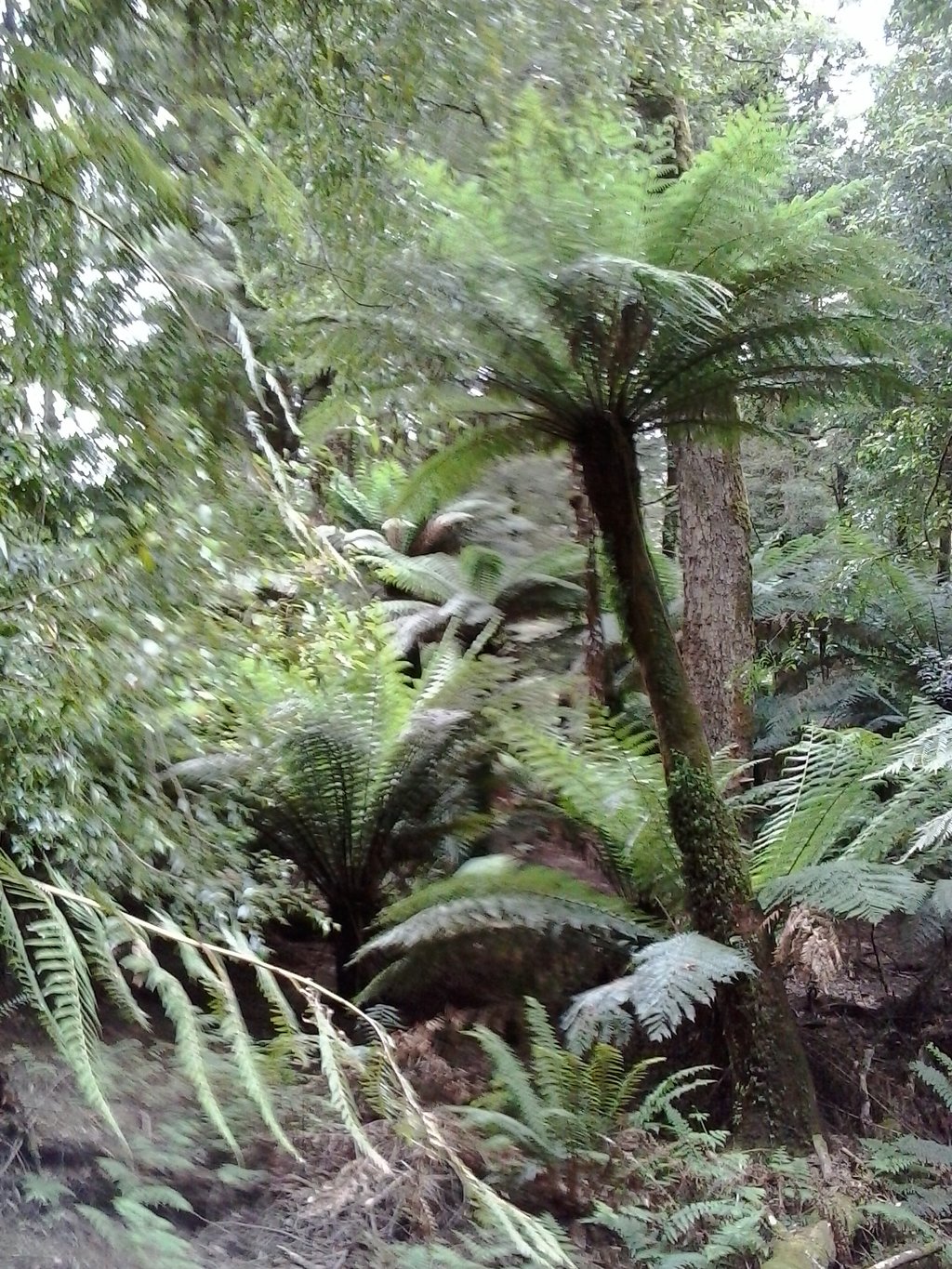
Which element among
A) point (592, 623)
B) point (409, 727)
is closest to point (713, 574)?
point (592, 623)

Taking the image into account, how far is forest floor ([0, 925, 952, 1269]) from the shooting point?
145cm

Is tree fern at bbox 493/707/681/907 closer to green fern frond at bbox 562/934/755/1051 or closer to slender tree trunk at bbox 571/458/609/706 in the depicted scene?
green fern frond at bbox 562/934/755/1051

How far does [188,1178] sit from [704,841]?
4.34 ft

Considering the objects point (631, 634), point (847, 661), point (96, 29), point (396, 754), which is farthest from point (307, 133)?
point (847, 661)

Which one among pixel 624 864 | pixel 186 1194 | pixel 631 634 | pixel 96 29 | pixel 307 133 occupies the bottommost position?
pixel 186 1194

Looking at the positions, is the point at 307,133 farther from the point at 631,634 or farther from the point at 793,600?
the point at 793,600

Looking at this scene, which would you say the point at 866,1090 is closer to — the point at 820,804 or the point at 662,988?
the point at 820,804

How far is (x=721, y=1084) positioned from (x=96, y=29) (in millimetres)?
2578

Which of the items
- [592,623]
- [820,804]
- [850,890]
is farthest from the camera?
[592,623]

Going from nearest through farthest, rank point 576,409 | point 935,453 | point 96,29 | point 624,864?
point 96,29, point 576,409, point 624,864, point 935,453

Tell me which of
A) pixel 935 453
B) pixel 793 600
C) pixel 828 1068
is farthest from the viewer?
pixel 793 600

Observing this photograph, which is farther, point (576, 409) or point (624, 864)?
point (624, 864)

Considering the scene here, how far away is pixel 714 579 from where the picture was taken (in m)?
4.47

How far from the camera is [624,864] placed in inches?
113
